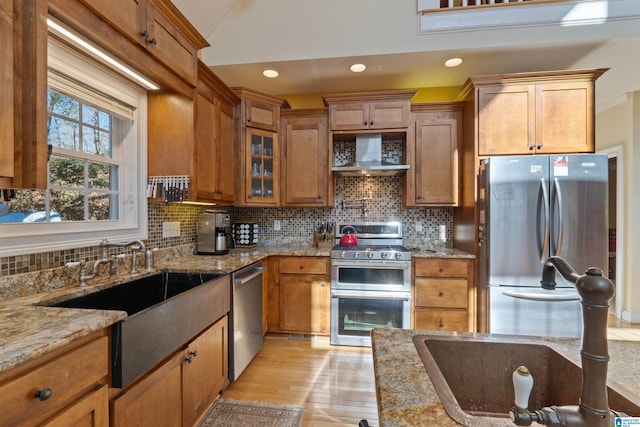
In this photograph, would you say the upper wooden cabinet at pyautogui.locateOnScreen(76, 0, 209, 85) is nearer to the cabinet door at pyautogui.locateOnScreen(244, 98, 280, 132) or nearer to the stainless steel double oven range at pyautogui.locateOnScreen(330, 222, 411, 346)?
the cabinet door at pyautogui.locateOnScreen(244, 98, 280, 132)

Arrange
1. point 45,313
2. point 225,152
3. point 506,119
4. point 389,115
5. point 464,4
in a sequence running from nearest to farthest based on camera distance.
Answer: point 45,313
point 464,4
point 506,119
point 225,152
point 389,115

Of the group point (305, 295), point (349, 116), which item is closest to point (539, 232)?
point (349, 116)

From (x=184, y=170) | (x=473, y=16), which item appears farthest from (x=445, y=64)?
(x=184, y=170)

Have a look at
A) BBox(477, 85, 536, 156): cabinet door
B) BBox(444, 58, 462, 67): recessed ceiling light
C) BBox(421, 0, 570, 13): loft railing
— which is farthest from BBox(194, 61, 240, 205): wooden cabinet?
BBox(477, 85, 536, 156): cabinet door

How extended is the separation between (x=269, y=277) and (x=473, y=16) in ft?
9.62

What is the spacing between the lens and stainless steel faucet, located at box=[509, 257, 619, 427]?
1.53 feet

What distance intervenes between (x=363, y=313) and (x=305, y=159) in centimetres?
167

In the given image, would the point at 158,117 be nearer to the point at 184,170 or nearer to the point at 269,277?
the point at 184,170

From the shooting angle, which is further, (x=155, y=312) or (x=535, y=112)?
(x=535, y=112)

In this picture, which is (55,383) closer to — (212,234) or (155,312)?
(155,312)

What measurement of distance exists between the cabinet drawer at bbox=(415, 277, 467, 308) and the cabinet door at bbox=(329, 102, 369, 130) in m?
A: 1.63

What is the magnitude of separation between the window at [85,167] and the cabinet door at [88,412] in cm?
84

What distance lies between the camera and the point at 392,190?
3314 mm

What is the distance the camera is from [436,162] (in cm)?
295
